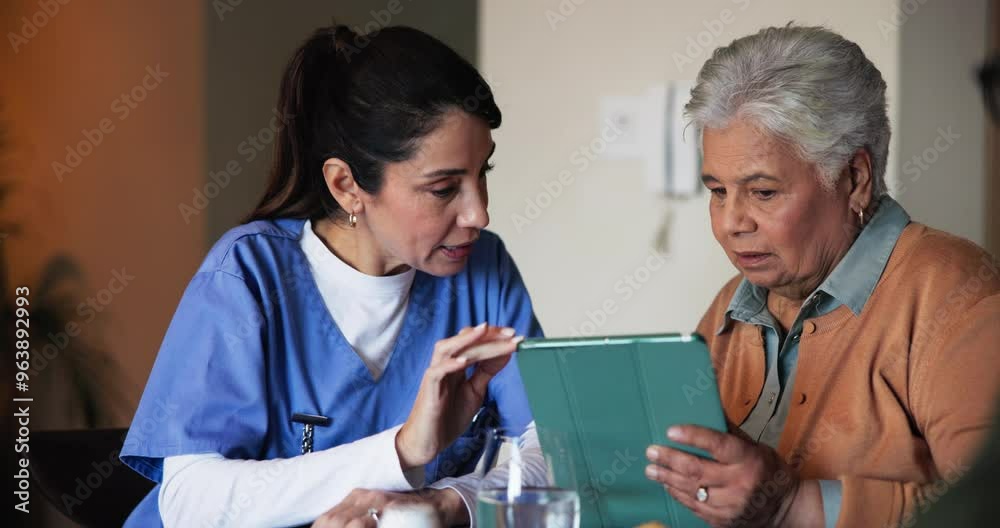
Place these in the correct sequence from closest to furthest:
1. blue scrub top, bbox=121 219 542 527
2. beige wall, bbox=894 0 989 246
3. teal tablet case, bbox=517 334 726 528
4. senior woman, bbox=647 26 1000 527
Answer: teal tablet case, bbox=517 334 726 528 < senior woman, bbox=647 26 1000 527 < blue scrub top, bbox=121 219 542 527 < beige wall, bbox=894 0 989 246

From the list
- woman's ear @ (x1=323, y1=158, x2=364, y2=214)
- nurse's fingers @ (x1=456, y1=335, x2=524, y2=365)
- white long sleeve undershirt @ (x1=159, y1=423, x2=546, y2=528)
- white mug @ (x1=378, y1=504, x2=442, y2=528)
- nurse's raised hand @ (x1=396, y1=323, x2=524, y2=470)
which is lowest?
white long sleeve undershirt @ (x1=159, y1=423, x2=546, y2=528)

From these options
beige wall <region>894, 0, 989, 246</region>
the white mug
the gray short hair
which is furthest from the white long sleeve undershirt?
beige wall <region>894, 0, 989, 246</region>

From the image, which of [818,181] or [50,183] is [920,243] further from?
[50,183]

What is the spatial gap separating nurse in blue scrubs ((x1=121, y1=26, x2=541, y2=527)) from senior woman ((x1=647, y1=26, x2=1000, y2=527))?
0.40m

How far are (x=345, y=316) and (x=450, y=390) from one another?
358mm

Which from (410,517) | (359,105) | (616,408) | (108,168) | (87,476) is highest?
(359,105)

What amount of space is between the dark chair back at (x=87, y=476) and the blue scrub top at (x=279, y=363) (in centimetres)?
16

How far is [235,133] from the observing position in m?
3.34

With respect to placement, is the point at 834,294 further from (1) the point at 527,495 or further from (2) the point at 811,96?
(1) the point at 527,495

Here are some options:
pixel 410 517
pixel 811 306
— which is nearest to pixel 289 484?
pixel 410 517

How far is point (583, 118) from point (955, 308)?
6.91 feet

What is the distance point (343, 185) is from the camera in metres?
1.74

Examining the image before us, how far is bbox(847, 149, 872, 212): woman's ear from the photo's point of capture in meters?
1.63

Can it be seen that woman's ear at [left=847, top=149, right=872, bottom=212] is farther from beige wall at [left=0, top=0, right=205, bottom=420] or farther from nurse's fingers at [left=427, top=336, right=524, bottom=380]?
beige wall at [left=0, top=0, right=205, bottom=420]
